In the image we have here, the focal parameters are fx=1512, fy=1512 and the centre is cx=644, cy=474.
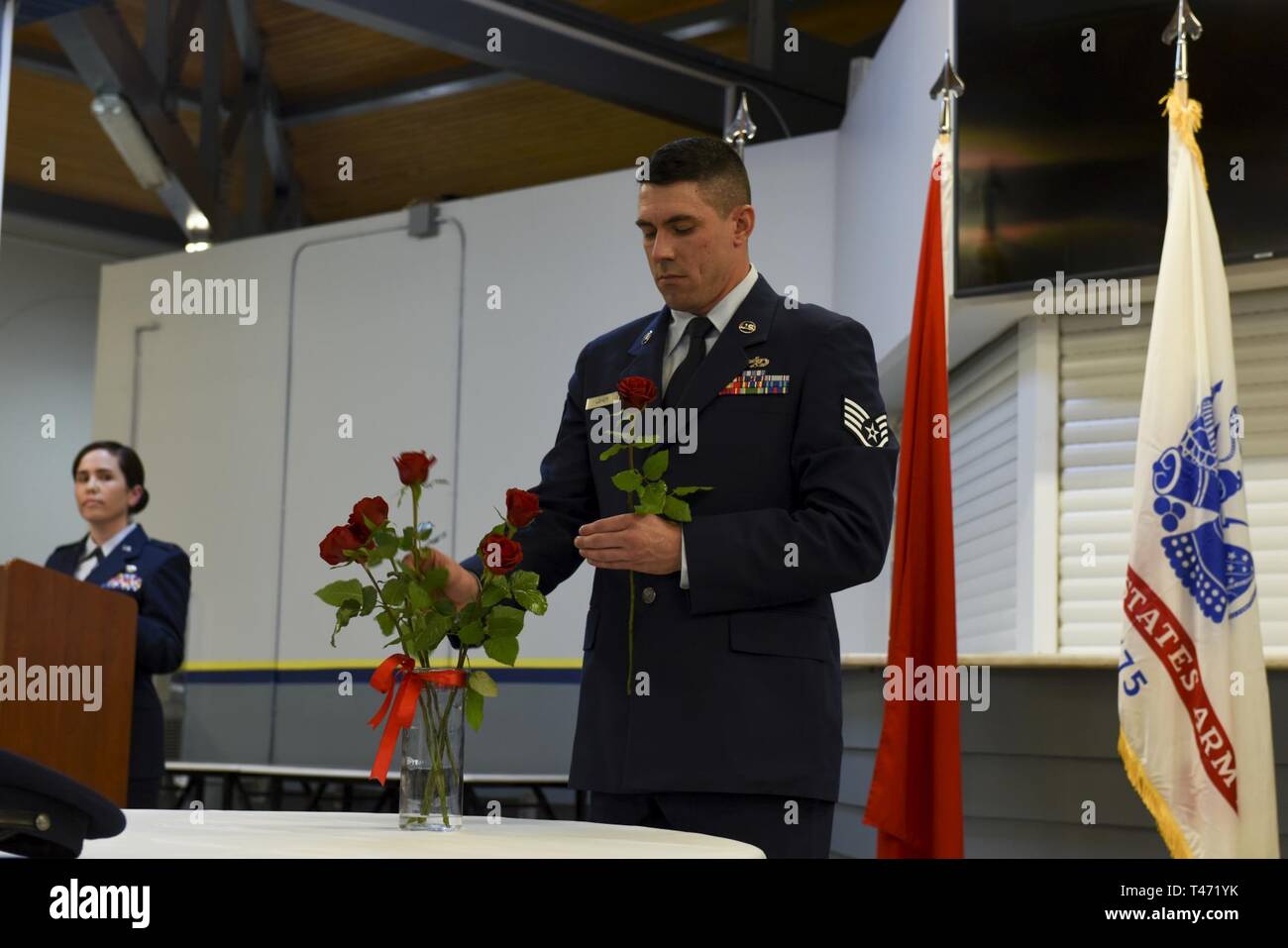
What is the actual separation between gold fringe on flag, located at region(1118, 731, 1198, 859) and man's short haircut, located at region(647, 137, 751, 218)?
75.1 inches

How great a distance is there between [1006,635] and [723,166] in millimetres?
2935

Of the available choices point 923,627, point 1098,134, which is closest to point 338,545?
point 923,627

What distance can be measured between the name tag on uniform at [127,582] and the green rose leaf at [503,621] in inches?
105

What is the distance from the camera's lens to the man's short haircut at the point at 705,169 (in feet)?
6.60

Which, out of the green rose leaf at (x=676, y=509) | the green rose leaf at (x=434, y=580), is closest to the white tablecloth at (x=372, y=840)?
the green rose leaf at (x=434, y=580)

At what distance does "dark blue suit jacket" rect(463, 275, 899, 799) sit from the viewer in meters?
1.83

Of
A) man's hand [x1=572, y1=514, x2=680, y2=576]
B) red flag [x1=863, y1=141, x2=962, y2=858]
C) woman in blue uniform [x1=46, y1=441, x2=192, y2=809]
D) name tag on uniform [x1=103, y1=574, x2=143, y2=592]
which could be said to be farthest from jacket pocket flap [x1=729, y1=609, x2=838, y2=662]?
name tag on uniform [x1=103, y1=574, x2=143, y2=592]

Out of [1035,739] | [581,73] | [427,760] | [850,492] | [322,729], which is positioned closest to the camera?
[427,760]

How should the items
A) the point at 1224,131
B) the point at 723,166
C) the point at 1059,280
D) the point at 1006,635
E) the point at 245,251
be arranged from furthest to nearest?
the point at 245,251 → the point at 1006,635 → the point at 1059,280 → the point at 1224,131 → the point at 723,166

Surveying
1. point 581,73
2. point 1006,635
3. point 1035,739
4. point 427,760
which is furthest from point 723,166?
point 581,73

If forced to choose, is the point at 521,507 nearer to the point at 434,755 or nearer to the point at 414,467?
the point at 414,467

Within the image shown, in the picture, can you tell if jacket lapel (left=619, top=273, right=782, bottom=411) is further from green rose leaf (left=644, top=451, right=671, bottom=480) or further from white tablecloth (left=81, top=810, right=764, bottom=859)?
white tablecloth (left=81, top=810, right=764, bottom=859)
